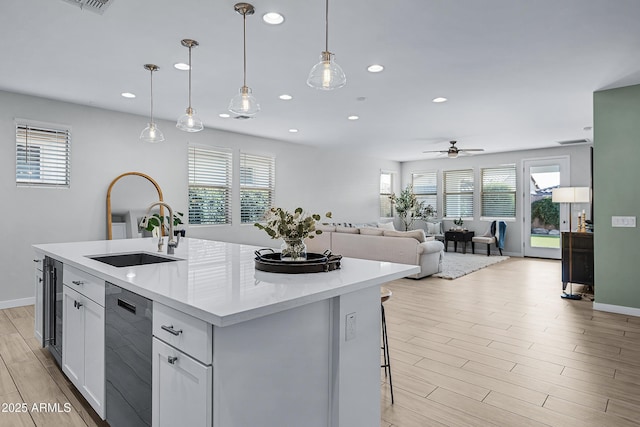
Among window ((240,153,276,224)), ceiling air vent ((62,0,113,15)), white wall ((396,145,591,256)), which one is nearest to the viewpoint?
ceiling air vent ((62,0,113,15))

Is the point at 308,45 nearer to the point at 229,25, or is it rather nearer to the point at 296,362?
the point at 229,25

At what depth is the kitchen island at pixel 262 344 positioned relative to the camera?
131cm

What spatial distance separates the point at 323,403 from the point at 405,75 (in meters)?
3.33

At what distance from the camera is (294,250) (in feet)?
6.68

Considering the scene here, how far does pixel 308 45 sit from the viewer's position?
10.6 feet

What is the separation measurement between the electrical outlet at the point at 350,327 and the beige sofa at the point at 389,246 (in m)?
4.16

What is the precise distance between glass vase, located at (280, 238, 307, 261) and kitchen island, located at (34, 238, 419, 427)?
169mm

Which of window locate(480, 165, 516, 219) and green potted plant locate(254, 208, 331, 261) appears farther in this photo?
window locate(480, 165, 516, 219)

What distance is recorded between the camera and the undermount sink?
268 cm

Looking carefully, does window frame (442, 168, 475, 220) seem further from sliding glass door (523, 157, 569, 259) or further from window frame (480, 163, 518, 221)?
sliding glass door (523, 157, 569, 259)

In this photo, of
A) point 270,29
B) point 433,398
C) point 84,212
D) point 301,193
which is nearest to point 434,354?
point 433,398

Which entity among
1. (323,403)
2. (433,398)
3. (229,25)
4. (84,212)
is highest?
(229,25)

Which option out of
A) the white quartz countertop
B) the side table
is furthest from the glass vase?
the side table

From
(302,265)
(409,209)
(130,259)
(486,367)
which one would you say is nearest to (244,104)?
(302,265)
